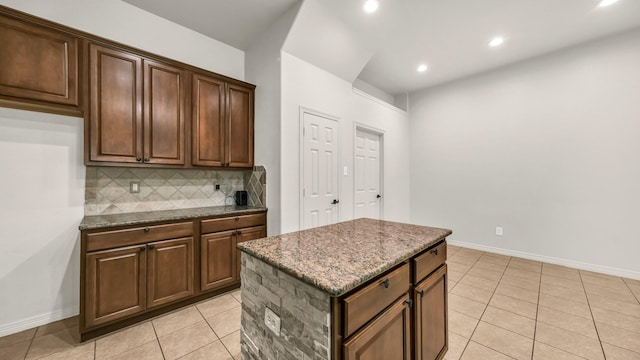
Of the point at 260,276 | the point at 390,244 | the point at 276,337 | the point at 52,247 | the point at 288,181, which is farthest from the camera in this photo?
the point at 288,181

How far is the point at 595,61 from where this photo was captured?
3289mm

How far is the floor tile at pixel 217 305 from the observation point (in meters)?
2.35

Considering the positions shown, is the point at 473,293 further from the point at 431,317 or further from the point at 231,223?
the point at 231,223

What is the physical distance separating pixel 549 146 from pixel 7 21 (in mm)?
6036

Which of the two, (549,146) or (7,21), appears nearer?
(7,21)

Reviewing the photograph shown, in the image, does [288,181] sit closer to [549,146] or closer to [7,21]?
[7,21]

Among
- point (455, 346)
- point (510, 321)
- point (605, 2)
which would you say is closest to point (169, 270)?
point (455, 346)

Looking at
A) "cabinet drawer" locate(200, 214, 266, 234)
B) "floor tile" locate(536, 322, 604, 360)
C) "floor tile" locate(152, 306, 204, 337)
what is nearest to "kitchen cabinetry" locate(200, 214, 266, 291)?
"cabinet drawer" locate(200, 214, 266, 234)

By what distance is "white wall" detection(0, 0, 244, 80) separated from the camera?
220cm

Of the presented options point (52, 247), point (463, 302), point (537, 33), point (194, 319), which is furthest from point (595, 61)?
point (52, 247)

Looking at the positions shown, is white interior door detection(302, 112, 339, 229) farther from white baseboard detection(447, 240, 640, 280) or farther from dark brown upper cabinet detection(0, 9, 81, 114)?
white baseboard detection(447, 240, 640, 280)

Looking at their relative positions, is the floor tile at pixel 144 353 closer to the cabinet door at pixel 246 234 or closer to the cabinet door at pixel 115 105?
the cabinet door at pixel 246 234

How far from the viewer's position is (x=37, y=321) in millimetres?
2125

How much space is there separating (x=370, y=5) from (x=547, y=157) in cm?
339
